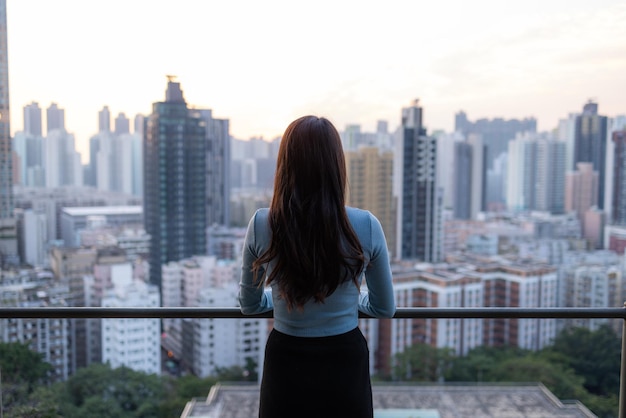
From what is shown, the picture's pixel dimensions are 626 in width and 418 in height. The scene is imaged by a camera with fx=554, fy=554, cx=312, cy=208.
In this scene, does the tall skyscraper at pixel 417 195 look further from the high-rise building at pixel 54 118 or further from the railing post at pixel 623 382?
the railing post at pixel 623 382

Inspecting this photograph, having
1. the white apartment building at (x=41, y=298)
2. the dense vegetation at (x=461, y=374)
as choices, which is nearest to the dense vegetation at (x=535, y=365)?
the dense vegetation at (x=461, y=374)

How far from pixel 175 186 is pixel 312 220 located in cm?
1830

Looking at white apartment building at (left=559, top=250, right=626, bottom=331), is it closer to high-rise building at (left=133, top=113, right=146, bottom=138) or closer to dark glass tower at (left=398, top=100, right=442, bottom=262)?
dark glass tower at (left=398, top=100, right=442, bottom=262)

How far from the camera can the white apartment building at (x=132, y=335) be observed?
40.0ft


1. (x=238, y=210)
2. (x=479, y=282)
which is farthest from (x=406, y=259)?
(x=238, y=210)

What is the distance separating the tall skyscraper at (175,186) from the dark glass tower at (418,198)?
262 inches

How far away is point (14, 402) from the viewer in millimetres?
1235

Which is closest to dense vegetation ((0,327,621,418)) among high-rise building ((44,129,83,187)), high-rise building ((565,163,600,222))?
high-rise building ((565,163,600,222))

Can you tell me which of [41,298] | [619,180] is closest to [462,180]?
[619,180]

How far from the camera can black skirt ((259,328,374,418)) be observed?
0.80 m

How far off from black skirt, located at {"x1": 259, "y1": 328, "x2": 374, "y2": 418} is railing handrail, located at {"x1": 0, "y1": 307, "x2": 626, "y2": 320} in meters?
0.23

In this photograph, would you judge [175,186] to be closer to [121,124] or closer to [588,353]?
[121,124]

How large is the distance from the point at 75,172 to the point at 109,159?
1.91m

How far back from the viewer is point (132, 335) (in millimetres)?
13242
